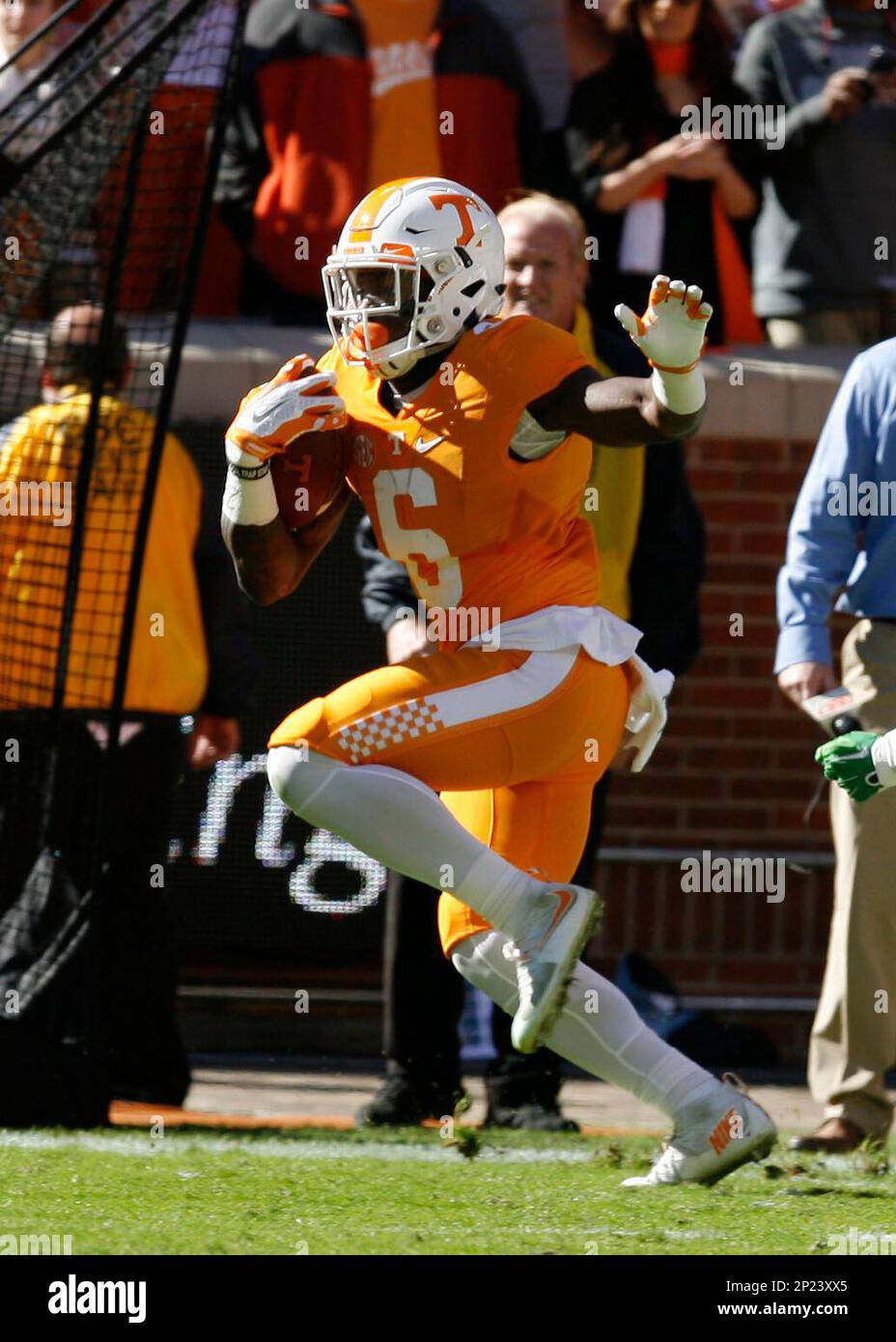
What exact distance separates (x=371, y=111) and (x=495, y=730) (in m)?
4.16

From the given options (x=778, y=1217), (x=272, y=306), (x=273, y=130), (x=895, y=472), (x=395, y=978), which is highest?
(x=273, y=130)

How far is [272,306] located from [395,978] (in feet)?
10.1

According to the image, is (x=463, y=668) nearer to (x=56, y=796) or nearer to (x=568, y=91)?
(x=56, y=796)

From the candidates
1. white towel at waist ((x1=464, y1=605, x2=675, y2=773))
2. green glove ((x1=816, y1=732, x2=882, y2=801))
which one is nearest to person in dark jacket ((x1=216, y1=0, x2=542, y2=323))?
white towel at waist ((x1=464, y1=605, x2=675, y2=773))

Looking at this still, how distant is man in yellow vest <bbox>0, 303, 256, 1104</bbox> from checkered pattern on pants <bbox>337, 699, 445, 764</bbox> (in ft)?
5.49

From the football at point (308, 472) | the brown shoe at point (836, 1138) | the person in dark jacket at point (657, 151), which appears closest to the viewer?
the football at point (308, 472)

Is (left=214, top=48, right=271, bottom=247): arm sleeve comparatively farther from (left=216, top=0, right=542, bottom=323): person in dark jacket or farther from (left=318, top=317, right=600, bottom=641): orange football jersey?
(left=318, top=317, right=600, bottom=641): orange football jersey

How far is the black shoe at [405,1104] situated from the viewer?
21.4 feet

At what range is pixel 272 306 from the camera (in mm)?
8797

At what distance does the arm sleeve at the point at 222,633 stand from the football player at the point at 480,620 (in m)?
1.93

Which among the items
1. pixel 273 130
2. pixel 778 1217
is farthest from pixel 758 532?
pixel 778 1217

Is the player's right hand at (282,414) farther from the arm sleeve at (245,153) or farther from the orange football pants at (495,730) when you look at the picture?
the arm sleeve at (245,153)

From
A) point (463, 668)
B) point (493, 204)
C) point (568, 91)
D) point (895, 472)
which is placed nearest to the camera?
point (463, 668)

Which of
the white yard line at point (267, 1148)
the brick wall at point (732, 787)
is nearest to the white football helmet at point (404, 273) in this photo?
the white yard line at point (267, 1148)
